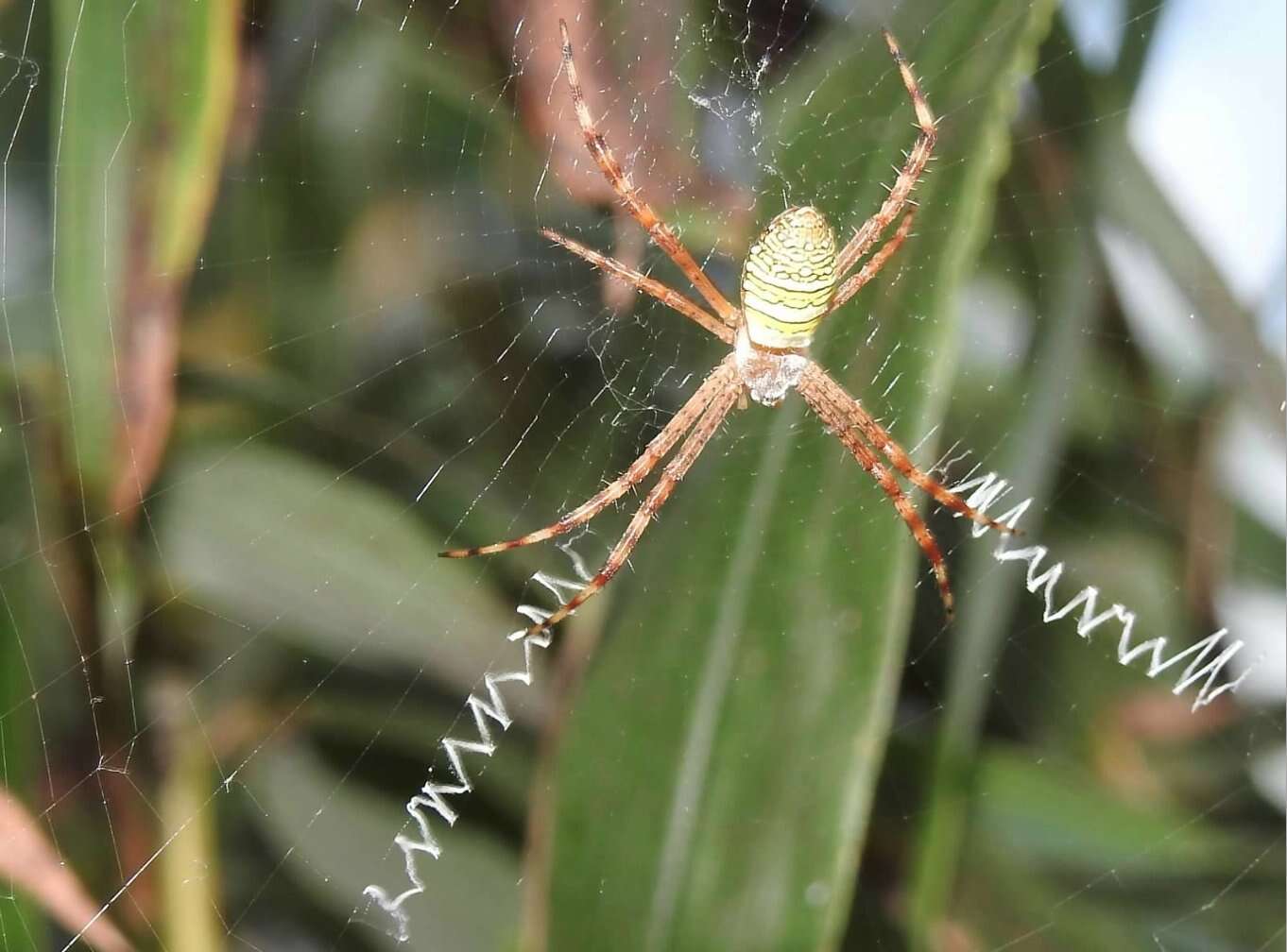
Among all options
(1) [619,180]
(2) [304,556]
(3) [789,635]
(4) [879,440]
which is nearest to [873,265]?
(4) [879,440]

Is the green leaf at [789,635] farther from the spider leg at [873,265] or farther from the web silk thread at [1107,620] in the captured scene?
the web silk thread at [1107,620]

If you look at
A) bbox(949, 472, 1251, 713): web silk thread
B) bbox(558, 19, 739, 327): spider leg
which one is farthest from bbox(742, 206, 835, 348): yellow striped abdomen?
bbox(949, 472, 1251, 713): web silk thread

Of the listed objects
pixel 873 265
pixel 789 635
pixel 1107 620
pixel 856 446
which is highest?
pixel 873 265

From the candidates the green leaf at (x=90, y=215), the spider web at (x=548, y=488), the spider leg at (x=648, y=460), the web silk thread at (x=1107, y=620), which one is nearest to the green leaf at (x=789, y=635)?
the spider web at (x=548, y=488)

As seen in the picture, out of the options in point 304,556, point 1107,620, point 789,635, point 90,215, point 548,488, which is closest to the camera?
point 90,215

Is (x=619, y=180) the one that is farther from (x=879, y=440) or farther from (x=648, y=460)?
(x=879, y=440)

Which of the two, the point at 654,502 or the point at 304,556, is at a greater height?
the point at 654,502
